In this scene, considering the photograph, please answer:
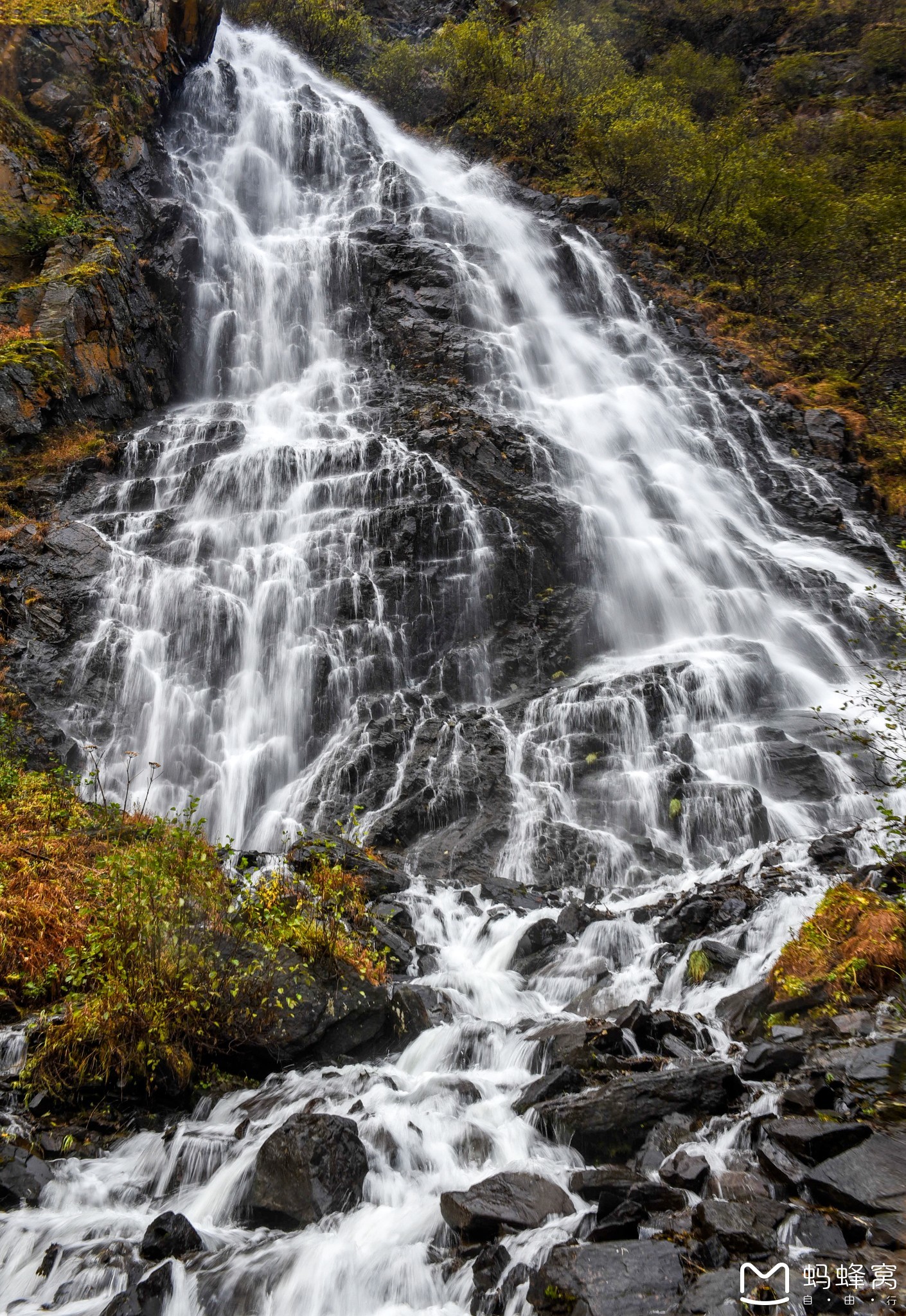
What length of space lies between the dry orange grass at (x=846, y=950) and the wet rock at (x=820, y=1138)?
1.91 metres

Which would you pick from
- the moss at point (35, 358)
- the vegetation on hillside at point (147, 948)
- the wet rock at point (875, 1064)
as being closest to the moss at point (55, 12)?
the moss at point (35, 358)

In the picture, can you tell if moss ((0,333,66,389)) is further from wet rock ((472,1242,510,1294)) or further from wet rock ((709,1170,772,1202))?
wet rock ((709,1170,772,1202))

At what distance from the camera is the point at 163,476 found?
750 inches

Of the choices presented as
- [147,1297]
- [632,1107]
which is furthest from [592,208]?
[147,1297]

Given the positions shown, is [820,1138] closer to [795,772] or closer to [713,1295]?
[713,1295]

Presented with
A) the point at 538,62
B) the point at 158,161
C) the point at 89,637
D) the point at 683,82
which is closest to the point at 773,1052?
the point at 89,637

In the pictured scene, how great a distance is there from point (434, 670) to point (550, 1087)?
1039 cm

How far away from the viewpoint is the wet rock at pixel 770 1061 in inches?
236

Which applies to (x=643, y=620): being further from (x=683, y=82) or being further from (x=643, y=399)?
(x=683, y=82)

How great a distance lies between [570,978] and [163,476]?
16241 millimetres

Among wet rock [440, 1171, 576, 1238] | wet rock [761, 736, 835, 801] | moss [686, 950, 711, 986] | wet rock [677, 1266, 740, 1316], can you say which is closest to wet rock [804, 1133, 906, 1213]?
wet rock [677, 1266, 740, 1316]

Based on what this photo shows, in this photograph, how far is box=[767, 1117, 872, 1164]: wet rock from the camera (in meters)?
4.80

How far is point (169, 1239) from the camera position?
5.07 meters

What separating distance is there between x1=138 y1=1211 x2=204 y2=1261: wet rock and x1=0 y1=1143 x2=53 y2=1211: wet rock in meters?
0.96
